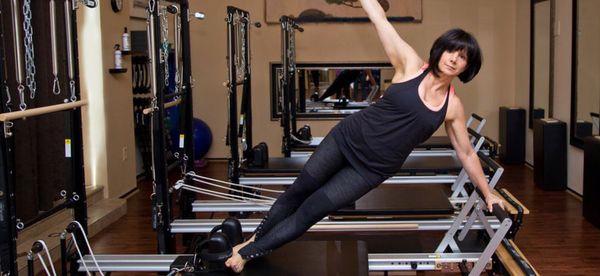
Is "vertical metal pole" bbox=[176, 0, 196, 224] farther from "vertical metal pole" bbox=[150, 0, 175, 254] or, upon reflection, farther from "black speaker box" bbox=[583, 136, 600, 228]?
"black speaker box" bbox=[583, 136, 600, 228]

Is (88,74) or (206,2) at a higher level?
(206,2)

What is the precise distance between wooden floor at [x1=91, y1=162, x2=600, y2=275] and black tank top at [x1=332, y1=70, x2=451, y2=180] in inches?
66.7

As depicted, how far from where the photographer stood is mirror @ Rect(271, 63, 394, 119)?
738cm

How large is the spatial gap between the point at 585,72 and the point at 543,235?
1.59 metres

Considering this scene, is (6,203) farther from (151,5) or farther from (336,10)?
(336,10)

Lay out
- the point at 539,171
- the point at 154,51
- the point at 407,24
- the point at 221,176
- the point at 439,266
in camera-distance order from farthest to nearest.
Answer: the point at 407,24
the point at 221,176
the point at 539,171
the point at 154,51
the point at 439,266

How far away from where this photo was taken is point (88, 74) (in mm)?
5164

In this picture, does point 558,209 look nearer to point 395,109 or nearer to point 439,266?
point 439,266

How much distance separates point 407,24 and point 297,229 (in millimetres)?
5159

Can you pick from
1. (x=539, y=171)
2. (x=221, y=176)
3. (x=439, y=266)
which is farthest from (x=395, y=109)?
(x=221, y=176)

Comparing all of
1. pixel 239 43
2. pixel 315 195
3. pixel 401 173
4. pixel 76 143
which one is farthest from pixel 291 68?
pixel 315 195

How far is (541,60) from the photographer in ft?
21.5

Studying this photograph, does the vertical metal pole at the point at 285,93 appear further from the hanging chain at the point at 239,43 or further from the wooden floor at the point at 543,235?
the wooden floor at the point at 543,235

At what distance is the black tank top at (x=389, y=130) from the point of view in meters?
2.35
